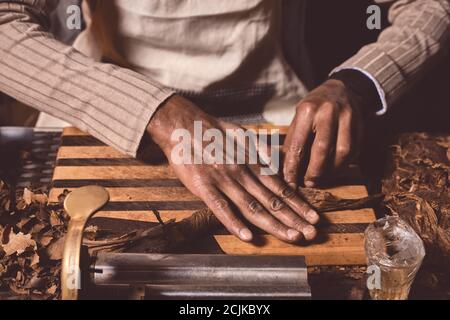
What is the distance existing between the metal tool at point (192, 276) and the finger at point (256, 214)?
0.15m

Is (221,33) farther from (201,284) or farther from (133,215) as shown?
(201,284)

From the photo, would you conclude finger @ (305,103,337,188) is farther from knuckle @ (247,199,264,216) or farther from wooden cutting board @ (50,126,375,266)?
knuckle @ (247,199,264,216)

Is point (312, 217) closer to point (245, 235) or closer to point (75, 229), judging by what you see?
point (245, 235)

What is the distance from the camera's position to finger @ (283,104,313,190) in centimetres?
121

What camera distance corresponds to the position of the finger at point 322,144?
122 centimetres

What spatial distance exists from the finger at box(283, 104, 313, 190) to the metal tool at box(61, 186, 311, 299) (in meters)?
0.35

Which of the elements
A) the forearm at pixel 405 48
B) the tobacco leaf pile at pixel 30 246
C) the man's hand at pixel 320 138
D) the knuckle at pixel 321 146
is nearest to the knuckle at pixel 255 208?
the man's hand at pixel 320 138

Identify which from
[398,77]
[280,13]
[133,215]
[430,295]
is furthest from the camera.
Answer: [280,13]

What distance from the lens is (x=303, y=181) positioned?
Result: 1.23 m

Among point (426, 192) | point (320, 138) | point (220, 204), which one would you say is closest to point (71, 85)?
point (220, 204)

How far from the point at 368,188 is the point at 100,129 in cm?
Result: 66

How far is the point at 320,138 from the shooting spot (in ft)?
4.06

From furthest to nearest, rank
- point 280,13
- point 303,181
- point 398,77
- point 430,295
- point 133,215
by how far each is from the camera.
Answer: point 280,13 < point 398,77 < point 303,181 < point 133,215 < point 430,295
